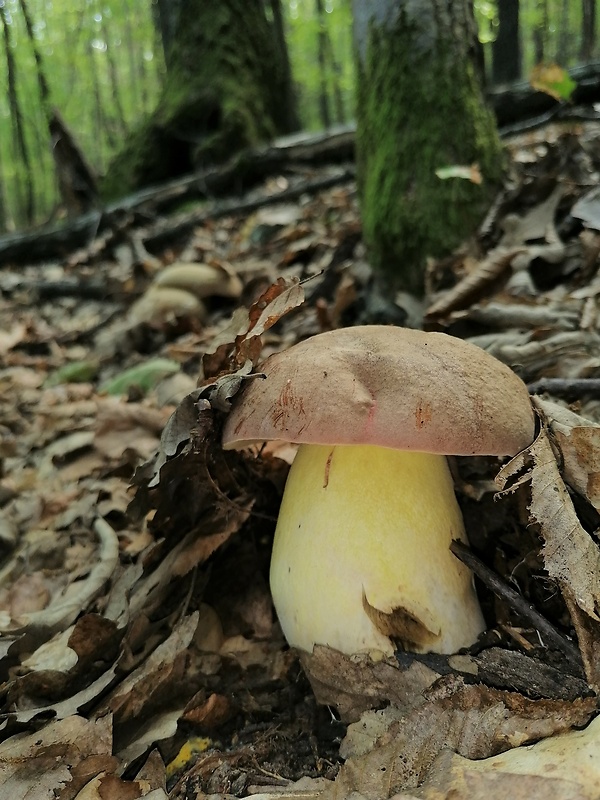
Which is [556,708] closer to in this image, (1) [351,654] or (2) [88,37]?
(1) [351,654]

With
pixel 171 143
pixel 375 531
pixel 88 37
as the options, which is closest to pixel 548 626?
pixel 375 531

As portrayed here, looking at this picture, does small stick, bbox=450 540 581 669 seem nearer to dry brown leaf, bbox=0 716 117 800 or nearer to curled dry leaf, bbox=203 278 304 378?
curled dry leaf, bbox=203 278 304 378

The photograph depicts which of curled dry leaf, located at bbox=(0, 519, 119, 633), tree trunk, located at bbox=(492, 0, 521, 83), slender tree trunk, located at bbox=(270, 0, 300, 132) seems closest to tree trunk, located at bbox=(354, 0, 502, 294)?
curled dry leaf, located at bbox=(0, 519, 119, 633)

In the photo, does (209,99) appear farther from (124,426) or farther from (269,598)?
(269,598)

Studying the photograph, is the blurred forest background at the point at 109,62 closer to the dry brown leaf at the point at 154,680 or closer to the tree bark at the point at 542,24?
the tree bark at the point at 542,24

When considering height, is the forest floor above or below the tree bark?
below

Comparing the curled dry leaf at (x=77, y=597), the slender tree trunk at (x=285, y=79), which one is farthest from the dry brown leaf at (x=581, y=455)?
the slender tree trunk at (x=285, y=79)

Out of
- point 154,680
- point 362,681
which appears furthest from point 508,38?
point 154,680
